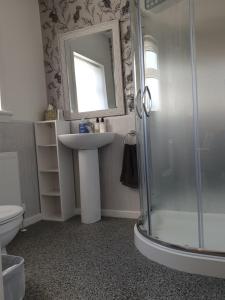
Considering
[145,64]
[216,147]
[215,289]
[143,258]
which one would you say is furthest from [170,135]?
[215,289]

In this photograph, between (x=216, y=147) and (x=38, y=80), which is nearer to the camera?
(x=216, y=147)

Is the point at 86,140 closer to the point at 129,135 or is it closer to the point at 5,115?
the point at 129,135

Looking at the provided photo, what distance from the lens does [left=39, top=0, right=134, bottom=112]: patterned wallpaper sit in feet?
8.72

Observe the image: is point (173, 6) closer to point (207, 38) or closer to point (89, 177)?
point (207, 38)

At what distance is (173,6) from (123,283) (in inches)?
79.4

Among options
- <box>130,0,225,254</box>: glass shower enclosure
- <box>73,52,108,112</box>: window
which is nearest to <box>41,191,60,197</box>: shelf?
<box>73,52,108,112</box>: window

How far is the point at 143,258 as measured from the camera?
181 cm

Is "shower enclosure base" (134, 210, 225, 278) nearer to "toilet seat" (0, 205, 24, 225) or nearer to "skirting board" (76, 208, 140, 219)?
"skirting board" (76, 208, 140, 219)

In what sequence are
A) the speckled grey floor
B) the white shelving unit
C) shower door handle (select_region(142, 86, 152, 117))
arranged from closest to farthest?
the speckled grey floor → shower door handle (select_region(142, 86, 152, 117)) → the white shelving unit

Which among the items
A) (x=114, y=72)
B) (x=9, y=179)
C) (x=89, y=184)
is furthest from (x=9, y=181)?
(x=114, y=72)

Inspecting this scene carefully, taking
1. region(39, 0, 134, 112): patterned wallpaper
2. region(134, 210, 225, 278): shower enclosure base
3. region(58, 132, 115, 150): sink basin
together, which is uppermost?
A: region(39, 0, 134, 112): patterned wallpaper

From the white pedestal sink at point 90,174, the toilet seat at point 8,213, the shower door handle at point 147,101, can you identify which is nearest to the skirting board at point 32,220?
the white pedestal sink at point 90,174

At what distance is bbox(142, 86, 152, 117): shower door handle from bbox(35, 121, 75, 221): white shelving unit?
106 centimetres

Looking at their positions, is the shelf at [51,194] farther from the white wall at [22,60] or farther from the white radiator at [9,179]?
the white wall at [22,60]
